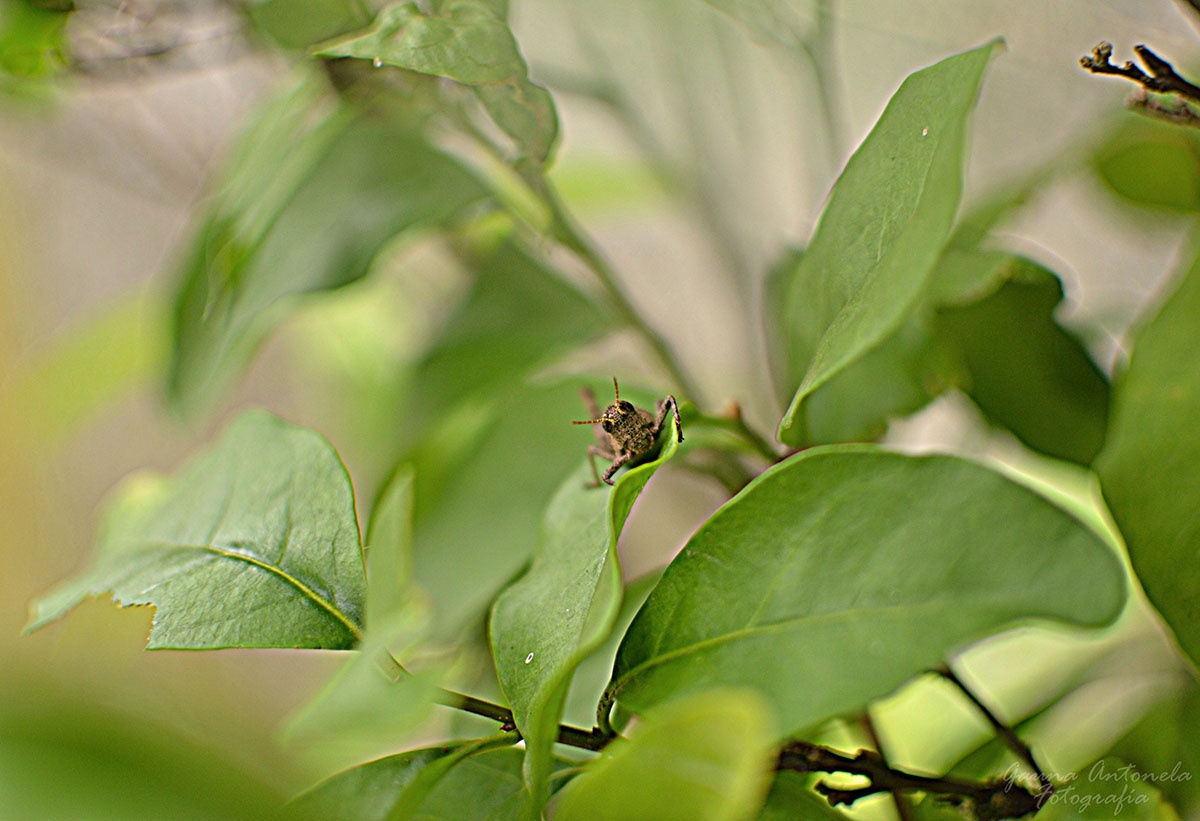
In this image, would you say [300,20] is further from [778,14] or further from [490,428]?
[778,14]

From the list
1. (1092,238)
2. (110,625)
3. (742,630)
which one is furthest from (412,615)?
(110,625)

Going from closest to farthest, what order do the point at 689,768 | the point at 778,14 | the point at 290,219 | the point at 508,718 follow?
the point at 689,768 → the point at 508,718 → the point at 290,219 → the point at 778,14

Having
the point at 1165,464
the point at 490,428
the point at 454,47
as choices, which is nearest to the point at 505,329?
the point at 490,428

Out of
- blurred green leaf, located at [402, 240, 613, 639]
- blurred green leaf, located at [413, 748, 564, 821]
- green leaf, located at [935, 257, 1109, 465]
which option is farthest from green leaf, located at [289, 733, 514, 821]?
green leaf, located at [935, 257, 1109, 465]

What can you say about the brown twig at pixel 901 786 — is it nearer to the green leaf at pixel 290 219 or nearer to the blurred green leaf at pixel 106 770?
the blurred green leaf at pixel 106 770

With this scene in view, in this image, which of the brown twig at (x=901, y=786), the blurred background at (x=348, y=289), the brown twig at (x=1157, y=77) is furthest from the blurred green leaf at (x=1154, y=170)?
the brown twig at (x=901, y=786)

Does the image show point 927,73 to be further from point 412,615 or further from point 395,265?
point 395,265
